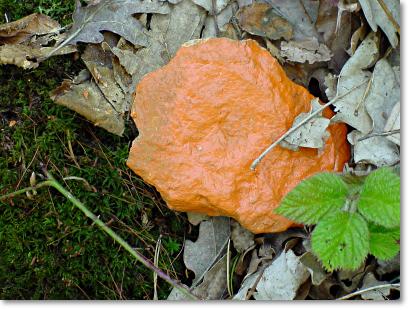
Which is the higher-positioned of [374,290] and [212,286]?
[374,290]

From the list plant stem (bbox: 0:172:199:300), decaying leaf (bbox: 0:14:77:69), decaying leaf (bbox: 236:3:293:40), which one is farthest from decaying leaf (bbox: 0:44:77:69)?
decaying leaf (bbox: 236:3:293:40)

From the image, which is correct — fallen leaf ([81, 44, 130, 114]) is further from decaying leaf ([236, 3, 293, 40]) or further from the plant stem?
decaying leaf ([236, 3, 293, 40])

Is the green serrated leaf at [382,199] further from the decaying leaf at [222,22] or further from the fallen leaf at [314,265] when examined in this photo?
the decaying leaf at [222,22]

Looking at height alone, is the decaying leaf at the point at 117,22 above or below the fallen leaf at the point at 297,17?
below

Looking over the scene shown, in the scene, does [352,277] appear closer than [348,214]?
No

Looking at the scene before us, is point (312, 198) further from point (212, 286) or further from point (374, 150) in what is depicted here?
point (212, 286)

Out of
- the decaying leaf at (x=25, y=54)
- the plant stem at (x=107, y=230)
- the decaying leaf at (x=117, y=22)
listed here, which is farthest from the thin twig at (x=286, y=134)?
the decaying leaf at (x=25, y=54)

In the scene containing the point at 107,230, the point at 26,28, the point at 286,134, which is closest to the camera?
the point at 286,134

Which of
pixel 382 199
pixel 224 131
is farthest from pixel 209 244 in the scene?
pixel 382 199
